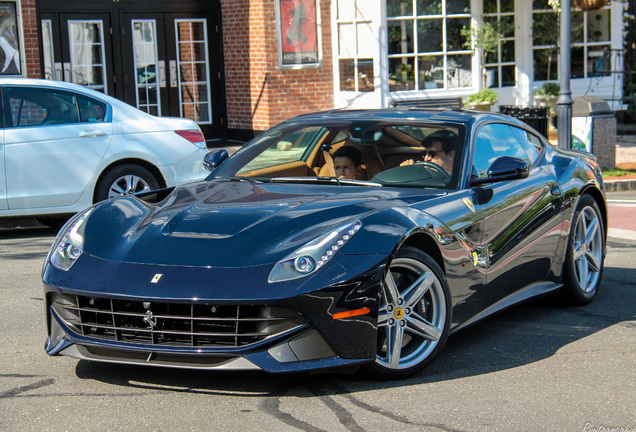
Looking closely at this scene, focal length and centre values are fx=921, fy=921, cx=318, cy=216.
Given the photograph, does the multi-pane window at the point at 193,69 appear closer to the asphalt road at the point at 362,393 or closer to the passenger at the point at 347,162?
the passenger at the point at 347,162

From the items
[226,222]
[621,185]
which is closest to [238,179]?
[226,222]

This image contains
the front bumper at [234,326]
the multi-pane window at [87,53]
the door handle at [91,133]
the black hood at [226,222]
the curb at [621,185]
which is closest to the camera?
the front bumper at [234,326]

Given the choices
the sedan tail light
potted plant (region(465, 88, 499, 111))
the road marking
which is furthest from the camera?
potted plant (region(465, 88, 499, 111))

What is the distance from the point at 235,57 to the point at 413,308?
14.2 meters

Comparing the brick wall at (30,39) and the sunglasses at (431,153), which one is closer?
the sunglasses at (431,153)

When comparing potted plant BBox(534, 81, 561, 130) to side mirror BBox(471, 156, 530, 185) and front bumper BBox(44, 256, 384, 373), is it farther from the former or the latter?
front bumper BBox(44, 256, 384, 373)

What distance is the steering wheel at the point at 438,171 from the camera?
5.45 metres

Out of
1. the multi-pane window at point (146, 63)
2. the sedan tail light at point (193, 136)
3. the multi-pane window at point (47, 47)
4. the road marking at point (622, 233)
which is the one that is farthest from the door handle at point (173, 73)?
the road marking at point (622, 233)

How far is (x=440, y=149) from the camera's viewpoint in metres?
5.65

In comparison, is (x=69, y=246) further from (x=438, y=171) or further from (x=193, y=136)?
(x=193, y=136)

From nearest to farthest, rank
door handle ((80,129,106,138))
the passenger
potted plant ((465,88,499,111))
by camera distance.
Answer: the passenger → door handle ((80,129,106,138)) → potted plant ((465,88,499,111))

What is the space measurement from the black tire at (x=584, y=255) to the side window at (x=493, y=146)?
67cm

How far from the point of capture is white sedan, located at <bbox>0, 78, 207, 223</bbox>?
9383mm

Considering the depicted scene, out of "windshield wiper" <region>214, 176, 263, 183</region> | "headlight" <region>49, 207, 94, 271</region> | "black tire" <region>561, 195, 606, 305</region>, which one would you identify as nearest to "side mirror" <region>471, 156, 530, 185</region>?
"black tire" <region>561, 195, 606, 305</region>
